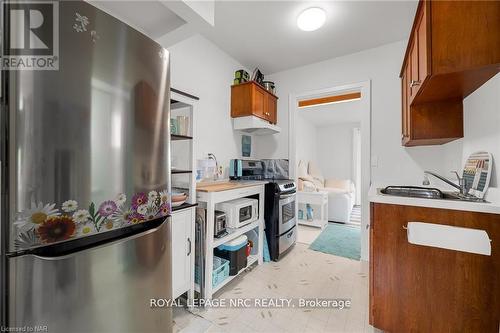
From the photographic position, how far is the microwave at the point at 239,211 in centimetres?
197

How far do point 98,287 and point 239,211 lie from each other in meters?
1.34

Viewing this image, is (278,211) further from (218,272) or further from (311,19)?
(311,19)

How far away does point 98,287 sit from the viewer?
80 centimetres

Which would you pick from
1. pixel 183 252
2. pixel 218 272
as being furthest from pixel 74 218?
pixel 218 272

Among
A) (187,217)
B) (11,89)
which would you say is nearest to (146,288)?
(187,217)

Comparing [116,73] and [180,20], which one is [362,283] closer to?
[116,73]

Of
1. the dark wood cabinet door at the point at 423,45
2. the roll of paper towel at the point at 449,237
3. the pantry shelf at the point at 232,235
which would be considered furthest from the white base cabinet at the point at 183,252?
the dark wood cabinet door at the point at 423,45

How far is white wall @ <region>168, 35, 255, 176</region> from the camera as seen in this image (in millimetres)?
2207

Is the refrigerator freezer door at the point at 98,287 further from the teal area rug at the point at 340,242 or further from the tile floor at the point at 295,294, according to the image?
the teal area rug at the point at 340,242

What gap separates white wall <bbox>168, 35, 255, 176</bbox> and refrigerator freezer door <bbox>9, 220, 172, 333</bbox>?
59.1 inches

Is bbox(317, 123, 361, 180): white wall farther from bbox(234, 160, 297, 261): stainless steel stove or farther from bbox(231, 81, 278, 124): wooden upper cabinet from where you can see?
bbox(231, 81, 278, 124): wooden upper cabinet

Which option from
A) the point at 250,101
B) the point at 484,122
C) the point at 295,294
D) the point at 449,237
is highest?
the point at 250,101

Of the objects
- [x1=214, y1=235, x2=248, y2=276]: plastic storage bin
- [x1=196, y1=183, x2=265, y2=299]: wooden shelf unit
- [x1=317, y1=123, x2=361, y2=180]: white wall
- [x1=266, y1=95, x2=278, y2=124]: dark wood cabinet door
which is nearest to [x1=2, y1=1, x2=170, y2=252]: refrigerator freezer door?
[x1=196, y1=183, x2=265, y2=299]: wooden shelf unit

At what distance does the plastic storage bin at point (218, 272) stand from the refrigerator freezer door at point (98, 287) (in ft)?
A: 2.30
